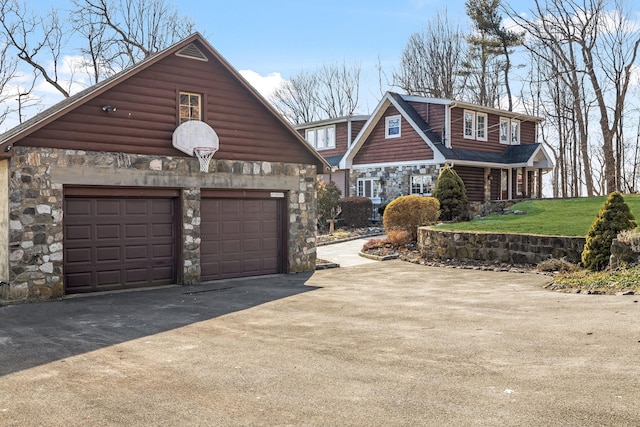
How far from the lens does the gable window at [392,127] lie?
1227 inches

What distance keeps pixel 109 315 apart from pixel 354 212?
19538 millimetres

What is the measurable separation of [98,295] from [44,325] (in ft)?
10.6

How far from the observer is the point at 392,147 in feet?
103

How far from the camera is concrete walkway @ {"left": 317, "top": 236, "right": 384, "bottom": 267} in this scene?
18734 millimetres

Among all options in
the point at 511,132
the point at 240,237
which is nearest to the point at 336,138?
the point at 511,132

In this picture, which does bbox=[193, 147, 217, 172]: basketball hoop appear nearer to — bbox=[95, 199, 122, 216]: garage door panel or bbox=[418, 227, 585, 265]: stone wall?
bbox=[95, 199, 122, 216]: garage door panel

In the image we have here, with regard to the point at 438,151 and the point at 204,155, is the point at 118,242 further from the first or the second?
the point at 438,151

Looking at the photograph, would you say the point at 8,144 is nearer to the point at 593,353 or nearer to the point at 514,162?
the point at 593,353

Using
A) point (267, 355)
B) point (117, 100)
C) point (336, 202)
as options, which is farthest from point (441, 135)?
point (267, 355)

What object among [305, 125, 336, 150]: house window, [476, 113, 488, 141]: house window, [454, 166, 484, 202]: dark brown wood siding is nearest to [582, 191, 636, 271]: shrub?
[454, 166, 484, 202]: dark brown wood siding

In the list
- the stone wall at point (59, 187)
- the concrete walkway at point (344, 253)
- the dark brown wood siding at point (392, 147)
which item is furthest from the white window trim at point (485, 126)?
the stone wall at point (59, 187)

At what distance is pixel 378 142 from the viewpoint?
1270 inches

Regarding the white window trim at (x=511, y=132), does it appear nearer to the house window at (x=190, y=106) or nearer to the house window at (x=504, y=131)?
the house window at (x=504, y=131)

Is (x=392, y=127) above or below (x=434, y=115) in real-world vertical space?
below
